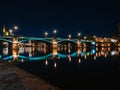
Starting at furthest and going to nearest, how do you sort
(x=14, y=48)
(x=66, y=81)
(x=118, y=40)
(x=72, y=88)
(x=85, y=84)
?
1. (x=118, y=40)
2. (x=14, y=48)
3. (x=66, y=81)
4. (x=85, y=84)
5. (x=72, y=88)

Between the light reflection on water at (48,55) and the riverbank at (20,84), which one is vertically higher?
the riverbank at (20,84)

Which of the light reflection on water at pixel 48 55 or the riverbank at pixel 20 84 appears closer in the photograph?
the riverbank at pixel 20 84

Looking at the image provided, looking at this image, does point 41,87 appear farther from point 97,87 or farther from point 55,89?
point 97,87

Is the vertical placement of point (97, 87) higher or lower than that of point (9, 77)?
lower

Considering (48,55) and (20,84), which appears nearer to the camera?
(20,84)

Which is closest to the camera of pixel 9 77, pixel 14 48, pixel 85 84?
pixel 9 77

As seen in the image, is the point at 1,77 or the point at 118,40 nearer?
the point at 1,77

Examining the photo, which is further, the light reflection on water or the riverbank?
the light reflection on water

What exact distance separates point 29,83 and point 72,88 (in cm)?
873

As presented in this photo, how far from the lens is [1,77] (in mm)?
14781

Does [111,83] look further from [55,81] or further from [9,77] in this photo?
[9,77]

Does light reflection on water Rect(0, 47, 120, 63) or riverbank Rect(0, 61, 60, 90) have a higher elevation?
riverbank Rect(0, 61, 60, 90)

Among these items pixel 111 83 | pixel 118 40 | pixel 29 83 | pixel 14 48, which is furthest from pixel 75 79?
pixel 118 40

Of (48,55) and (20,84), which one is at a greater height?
(20,84)
